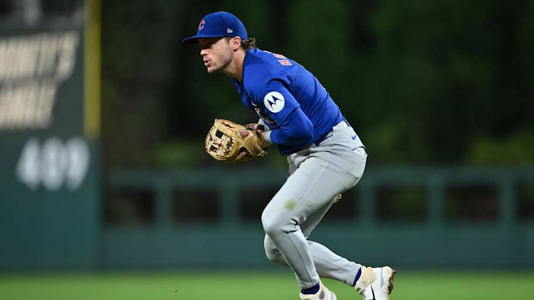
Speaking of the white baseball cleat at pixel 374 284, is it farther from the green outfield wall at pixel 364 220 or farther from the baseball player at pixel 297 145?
the green outfield wall at pixel 364 220

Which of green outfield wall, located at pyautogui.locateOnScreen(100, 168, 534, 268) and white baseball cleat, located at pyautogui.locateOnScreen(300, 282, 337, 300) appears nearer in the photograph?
white baseball cleat, located at pyautogui.locateOnScreen(300, 282, 337, 300)

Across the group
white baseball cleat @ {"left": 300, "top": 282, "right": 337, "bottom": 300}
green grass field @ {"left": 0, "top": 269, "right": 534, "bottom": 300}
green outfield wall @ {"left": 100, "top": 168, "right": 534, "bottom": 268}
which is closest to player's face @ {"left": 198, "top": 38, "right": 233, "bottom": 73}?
white baseball cleat @ {"left": 300, "top": 282, "right": 337, "bottom": 300}

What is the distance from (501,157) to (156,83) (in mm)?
7153

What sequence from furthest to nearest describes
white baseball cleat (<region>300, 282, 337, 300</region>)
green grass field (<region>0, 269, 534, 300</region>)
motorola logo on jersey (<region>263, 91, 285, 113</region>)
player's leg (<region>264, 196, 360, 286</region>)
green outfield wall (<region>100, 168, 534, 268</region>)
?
green outfield wall (<region>100, 168, 534, 268</region>) < green grass field (<region>0, 269, 534, 300</region>) < player's leg (<region>264, 196, 360, 286</region>) < white baseball cleat (<region>300, 282, 337, 300</region>) < motorola logo on jersey (<region>263, 91, 285, 113</region>)

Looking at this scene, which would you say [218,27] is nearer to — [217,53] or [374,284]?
[217,53]

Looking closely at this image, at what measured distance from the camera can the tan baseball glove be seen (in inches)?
254

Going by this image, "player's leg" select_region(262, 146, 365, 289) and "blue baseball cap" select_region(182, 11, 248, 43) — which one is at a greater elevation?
"blue baseball cap" select_region(182, 11, 248, 43)

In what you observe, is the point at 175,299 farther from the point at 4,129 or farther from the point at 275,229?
the point at 4,129

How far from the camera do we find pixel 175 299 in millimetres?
10023

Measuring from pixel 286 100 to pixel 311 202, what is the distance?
69 centimetres

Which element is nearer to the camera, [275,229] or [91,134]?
[275,229]

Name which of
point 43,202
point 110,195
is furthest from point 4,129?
point 110,195

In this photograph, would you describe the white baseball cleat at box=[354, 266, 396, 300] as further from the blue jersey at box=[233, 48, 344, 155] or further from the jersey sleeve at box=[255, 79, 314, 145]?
the jersey sleeve at box=[255, 79, 314, 145]

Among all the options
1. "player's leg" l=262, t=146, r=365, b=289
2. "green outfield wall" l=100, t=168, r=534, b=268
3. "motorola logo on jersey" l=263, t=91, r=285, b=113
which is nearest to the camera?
"motorola logo on jersey" l=263, t=91, r=285, b=113
